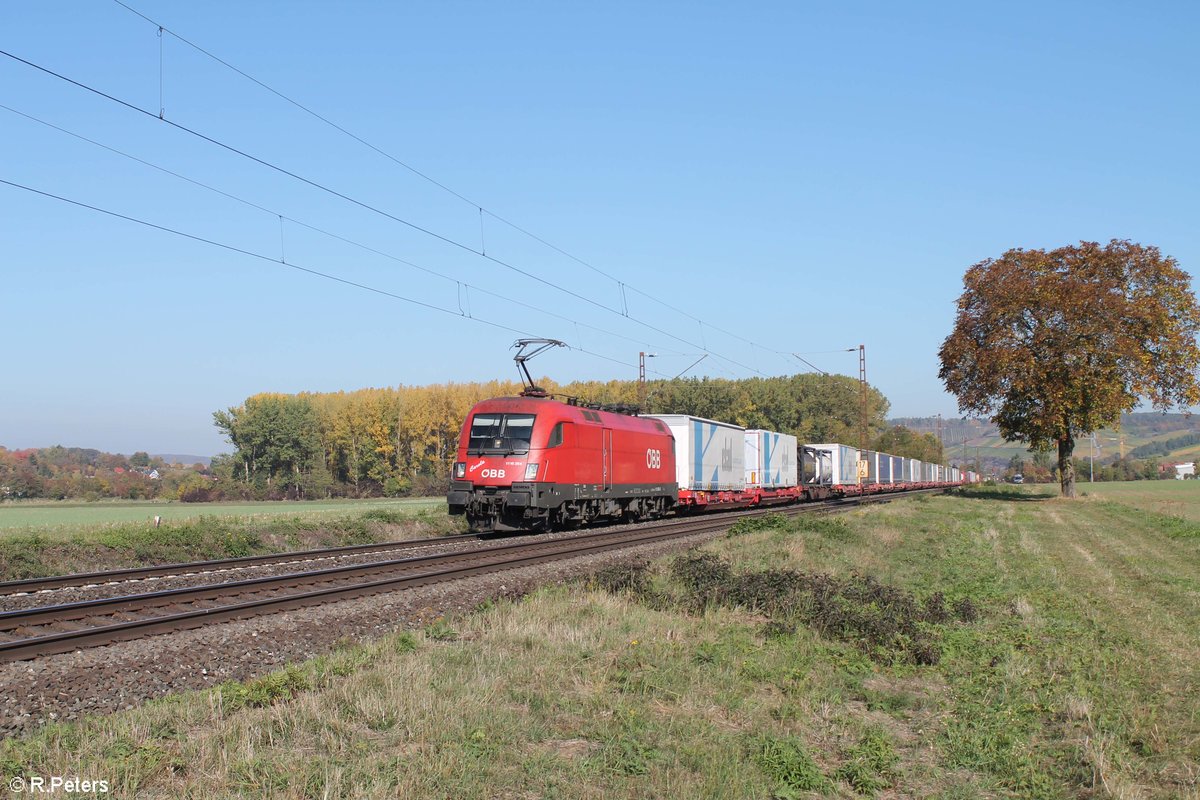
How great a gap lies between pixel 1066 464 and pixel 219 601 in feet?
163

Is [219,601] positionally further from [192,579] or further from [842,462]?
[842,462]

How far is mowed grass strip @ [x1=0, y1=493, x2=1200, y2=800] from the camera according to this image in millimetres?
5941

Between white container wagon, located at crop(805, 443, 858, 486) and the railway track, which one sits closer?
the railway track

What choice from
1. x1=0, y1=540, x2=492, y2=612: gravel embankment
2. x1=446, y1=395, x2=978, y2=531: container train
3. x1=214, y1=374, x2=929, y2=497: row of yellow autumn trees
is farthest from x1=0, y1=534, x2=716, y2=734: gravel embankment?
x1=214, y1=374, x2=929, y2=497: row of yellow autumn trees

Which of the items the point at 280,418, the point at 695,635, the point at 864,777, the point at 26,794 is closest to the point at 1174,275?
the point at 695,635

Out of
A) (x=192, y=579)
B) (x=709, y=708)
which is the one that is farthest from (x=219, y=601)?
(x=709, y=708)

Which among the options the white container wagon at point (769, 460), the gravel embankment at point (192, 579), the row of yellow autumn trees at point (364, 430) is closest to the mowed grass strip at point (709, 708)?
the gravel embankment at point (192, 579)

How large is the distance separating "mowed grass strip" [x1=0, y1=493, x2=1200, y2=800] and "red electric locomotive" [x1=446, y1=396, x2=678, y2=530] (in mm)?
9474

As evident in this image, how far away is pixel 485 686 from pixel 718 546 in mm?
13933

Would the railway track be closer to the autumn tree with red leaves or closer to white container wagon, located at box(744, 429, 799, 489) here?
white container wagon, located at box(744, 429, 799, 489)

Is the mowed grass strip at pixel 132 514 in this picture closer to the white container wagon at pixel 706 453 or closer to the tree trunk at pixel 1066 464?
the white container wagon at pixel 706 453

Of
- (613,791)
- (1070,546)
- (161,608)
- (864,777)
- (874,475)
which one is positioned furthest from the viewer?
(874,475)

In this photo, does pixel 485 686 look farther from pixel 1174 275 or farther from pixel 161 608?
pixel 1174 275

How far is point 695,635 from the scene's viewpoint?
10656 millimetres
